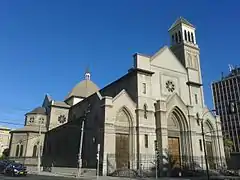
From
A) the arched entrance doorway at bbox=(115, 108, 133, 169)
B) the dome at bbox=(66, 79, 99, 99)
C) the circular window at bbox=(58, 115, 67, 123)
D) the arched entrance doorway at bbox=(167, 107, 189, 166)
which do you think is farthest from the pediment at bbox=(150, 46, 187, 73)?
the circular window at bbox=(58, 115, 67, 123)

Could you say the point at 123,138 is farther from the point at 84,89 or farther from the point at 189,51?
the point at 84,89

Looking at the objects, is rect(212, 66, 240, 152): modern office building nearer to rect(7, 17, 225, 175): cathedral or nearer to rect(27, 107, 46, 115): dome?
rect(7, 17, 225, 175): cathedral

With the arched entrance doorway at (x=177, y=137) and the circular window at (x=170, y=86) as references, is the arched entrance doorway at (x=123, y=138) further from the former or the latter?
the circular window at (x=170, y=86)

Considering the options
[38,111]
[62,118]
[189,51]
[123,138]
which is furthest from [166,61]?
[38,111]

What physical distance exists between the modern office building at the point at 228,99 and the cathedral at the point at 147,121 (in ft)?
196

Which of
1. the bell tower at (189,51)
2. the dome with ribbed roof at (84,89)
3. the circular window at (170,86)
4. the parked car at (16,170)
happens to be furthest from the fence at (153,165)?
the dome with ribbed roof at (84,89)

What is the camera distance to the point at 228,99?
106 metres

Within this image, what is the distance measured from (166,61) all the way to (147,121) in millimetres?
12434

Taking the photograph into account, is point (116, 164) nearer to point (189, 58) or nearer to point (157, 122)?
point (157, 122)

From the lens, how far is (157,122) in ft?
125

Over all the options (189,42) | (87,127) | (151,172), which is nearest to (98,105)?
(87,127)

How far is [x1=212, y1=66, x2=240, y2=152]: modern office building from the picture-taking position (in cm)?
10056

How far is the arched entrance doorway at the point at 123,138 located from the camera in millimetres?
34400

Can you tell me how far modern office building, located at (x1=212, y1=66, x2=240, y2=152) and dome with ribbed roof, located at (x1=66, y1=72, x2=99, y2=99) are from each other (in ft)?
189
